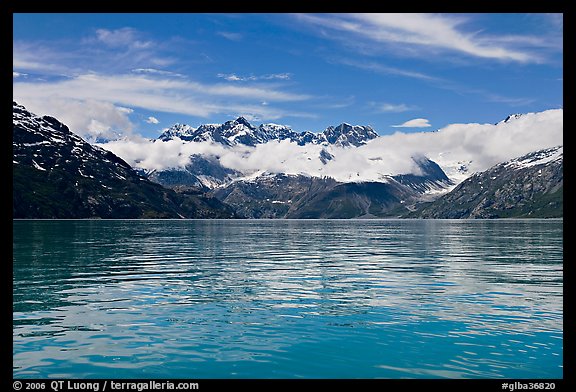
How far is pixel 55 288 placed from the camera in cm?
6000

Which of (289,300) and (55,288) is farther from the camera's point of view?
(55,288)

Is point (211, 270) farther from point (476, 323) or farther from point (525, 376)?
point (525, 376)

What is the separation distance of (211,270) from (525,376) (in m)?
60.2

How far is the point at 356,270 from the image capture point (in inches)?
3194

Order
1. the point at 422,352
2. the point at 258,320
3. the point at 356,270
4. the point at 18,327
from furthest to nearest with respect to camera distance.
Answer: the point at 356,270 < the point at 258,320 < the point at 18,327 < the point at 422,352

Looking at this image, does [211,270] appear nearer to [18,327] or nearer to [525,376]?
[18,327]
